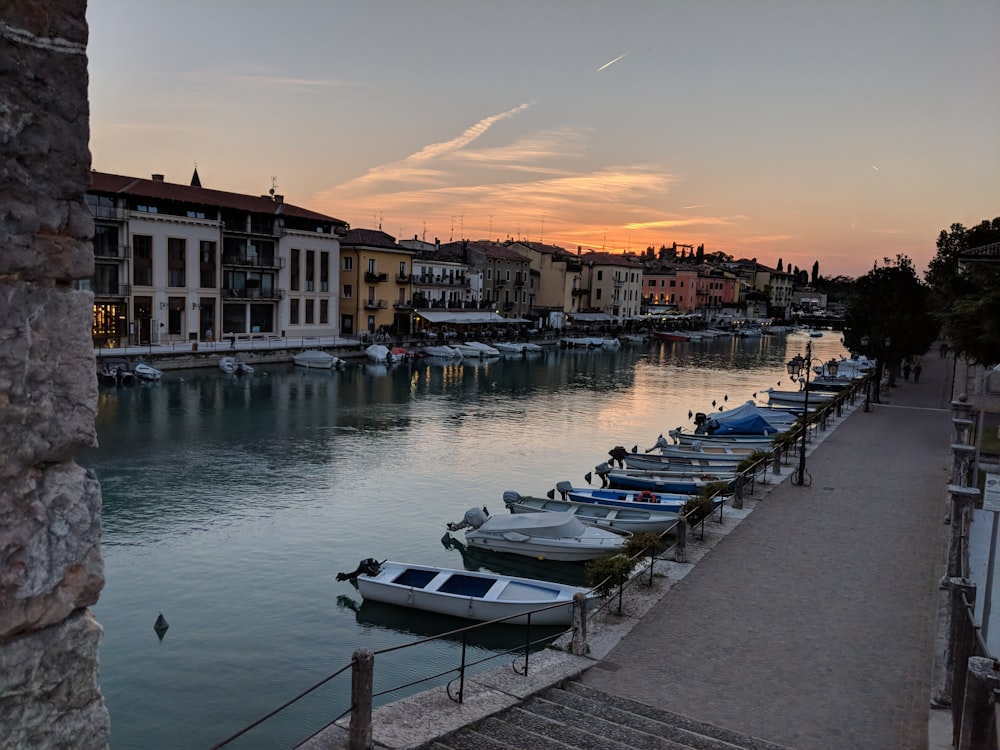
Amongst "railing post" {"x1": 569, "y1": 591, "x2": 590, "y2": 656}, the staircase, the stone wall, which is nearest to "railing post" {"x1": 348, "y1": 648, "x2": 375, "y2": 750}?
the staircase

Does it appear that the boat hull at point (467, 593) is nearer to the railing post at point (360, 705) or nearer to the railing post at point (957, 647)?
the railing post at point (957, 647)

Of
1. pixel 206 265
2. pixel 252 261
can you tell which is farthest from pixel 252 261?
pixel 206 265

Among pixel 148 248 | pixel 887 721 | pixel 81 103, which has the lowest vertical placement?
pixel 887 721

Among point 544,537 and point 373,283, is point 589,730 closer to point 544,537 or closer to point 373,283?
point 544,537

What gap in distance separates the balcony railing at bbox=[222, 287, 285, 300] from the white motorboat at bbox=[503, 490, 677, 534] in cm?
4299

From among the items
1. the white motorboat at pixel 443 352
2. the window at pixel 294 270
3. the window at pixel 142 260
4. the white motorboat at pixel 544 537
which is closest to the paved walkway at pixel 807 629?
the white motorboat at pixel 544 537

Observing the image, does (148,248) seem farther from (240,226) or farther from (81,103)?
(81,103)

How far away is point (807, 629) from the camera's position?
12656 millimetres

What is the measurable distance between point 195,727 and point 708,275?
14837 cm

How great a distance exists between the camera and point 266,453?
3069 cm

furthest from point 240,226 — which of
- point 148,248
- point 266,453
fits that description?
point 266,453

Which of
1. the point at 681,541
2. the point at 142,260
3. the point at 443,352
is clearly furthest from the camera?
the point at 443,352

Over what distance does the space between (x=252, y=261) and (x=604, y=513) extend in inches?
1828

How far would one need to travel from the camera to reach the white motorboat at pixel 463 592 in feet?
50.7
